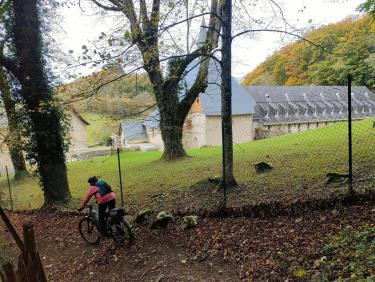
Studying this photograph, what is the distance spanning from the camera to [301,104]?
2066 inches

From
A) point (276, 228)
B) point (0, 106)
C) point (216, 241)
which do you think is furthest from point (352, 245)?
point (0, 106)

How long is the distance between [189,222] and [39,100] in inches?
278

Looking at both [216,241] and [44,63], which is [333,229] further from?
[44,63]

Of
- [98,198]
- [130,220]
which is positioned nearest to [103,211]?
[98,198]

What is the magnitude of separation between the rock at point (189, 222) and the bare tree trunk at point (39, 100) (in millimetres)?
6044

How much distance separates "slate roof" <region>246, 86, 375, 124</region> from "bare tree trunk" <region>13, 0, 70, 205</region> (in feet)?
124

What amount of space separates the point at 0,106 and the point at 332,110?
51.0 metres

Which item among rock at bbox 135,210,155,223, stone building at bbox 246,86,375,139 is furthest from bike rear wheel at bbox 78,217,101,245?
stone building at bbox 246,86,375,139

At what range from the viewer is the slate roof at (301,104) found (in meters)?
48.8

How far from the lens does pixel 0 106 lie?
1272cm

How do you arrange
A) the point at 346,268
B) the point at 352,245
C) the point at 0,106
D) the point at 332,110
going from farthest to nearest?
the point at 332,110
the point at 0,106
the point at 352,245
the point at 346,268

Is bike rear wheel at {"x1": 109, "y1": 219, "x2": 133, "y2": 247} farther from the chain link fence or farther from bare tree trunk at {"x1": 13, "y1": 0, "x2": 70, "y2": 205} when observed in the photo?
bare tree trunk at {"x1": 13, "y1": 0, "x2": 70, "y2": 205}

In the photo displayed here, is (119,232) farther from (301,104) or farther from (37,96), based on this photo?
(301,104)

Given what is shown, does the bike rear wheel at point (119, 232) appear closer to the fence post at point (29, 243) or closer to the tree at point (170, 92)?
the fence post at point (29, 243)
